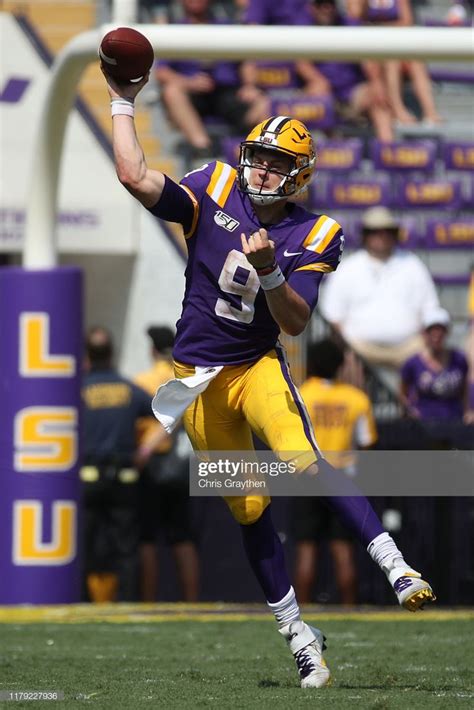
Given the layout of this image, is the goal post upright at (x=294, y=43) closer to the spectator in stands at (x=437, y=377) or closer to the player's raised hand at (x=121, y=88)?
the spectator in stands at (x=437, y=377)

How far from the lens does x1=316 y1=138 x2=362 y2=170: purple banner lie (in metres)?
12.0

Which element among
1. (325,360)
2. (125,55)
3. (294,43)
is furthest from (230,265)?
(325,360)

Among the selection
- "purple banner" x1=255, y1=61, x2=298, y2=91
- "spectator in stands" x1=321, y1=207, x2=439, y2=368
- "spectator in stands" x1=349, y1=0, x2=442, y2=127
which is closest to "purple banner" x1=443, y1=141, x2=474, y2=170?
"spectator in stands" x1=349, y1=0, x2=442, y2=127

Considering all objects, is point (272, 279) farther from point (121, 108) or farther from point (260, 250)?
point (121, 108)

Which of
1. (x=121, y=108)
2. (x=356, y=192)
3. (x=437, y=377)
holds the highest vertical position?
(x=121, y=108)

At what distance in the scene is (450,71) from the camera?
1311cm

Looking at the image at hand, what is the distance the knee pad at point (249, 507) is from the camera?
5.44 meters

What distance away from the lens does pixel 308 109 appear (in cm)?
1199

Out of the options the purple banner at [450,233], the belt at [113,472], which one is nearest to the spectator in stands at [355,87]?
the purple banner at [450,233]

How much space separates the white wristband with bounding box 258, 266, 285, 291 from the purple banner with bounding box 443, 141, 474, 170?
7.65 metres

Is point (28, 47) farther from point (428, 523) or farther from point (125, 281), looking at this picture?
point (428, 523)

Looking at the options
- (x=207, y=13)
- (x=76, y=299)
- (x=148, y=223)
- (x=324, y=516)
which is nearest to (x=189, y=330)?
(x=76, y=299)

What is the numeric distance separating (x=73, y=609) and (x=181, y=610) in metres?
0.53

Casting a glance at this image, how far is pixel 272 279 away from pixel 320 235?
0.49 metres
